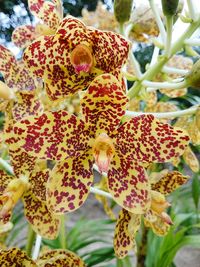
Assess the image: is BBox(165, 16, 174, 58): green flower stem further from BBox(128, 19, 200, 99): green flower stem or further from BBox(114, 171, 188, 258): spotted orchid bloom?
BBox(114, 171, 188, 258): spotted orchid bloom

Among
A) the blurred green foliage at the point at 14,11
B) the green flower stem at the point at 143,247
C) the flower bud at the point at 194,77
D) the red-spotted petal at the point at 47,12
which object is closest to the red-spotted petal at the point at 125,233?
the flower bud at the point at 194,77

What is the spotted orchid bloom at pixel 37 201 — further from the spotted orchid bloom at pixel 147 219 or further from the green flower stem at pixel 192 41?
the green flower stem at pixel 192 41

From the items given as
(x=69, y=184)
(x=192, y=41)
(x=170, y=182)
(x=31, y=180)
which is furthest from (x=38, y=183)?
(x=192, y=41)

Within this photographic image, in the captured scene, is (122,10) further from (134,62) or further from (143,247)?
(143,247)

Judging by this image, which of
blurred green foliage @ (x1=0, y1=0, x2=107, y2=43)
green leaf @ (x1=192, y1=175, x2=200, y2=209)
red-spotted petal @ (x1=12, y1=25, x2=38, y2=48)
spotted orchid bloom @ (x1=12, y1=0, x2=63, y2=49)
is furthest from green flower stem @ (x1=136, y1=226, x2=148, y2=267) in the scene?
blurred green foliage @ (x1=0, y1=0, x2=107, y2=43)

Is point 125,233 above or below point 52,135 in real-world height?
below

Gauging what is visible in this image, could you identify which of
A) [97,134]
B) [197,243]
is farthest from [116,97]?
[197,243]
